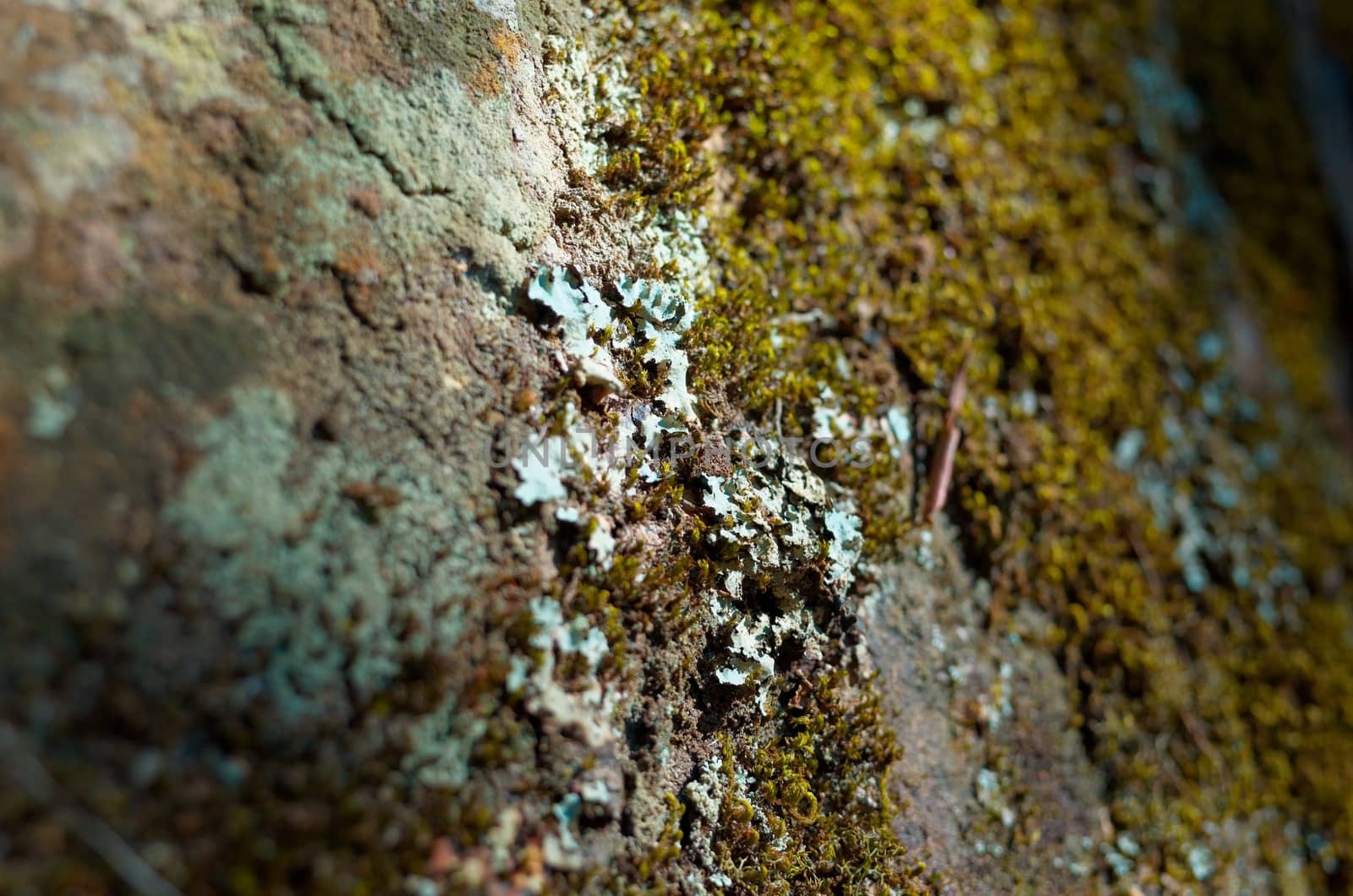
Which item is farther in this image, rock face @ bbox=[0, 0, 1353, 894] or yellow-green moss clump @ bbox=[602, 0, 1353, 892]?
yellow-green moss clump @ bbox=[602, 0, 1353, 892]

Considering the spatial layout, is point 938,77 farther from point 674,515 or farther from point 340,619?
point 340,619

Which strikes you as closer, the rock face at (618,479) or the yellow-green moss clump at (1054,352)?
the rock face at (618,479)

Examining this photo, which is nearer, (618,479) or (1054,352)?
(618,479)

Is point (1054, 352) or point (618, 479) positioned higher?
point (618, 479)

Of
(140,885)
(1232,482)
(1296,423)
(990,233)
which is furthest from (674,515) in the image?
(1296,423)
